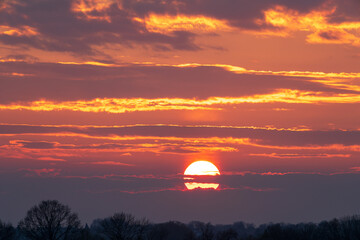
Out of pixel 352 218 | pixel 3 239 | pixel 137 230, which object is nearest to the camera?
pixel 3 239

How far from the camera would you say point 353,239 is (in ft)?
456

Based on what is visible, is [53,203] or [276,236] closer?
[53,203]

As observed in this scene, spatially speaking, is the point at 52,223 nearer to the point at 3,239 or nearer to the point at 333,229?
the point at 3,239

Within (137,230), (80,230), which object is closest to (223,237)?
(137,230)

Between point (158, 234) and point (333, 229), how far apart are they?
52.8 m

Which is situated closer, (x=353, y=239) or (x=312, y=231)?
(x=353, y=239)

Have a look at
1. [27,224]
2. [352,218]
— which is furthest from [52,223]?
[352,218]

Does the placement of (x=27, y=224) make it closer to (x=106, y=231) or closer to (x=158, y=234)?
(x=106, y=231)

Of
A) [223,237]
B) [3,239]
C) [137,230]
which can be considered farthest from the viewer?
[223,237]

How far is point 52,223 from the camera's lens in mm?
133125

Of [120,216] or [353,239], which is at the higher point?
[120,216]

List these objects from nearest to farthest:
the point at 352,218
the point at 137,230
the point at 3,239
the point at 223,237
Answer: the point at 3,239 → the point at 137,230 → the point at 223,237 → the point at 352,218

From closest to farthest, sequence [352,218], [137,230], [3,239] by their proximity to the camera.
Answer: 1. [3,239]
2. [137,230]
3. [352,218]

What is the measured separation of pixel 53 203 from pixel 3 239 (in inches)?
504
